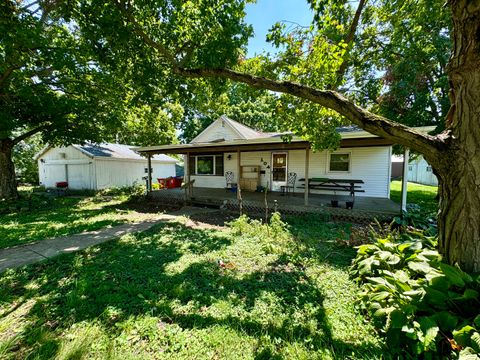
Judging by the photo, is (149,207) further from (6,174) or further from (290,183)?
(6,174)

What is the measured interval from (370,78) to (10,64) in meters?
16.1

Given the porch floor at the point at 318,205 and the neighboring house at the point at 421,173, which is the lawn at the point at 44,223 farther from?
the neighboring house at the point at 421,173

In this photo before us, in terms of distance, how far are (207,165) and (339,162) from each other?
757 cm

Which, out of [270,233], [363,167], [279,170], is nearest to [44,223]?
[270,233]

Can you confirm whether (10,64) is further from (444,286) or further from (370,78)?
(370,78)

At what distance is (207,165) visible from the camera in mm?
13641

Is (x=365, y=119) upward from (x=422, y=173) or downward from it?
upward

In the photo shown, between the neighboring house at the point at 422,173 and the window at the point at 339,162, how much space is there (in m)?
15.2

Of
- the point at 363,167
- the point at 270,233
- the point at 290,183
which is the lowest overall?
the point at 270,233

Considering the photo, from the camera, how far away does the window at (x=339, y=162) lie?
393 inches

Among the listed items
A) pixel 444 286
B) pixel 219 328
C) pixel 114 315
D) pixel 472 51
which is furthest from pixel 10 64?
pixel 444 286

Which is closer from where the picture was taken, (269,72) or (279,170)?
(269,72)

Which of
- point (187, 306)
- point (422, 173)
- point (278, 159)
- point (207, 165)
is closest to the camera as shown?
point (187, 306)

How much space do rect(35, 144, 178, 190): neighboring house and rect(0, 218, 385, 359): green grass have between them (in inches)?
542
